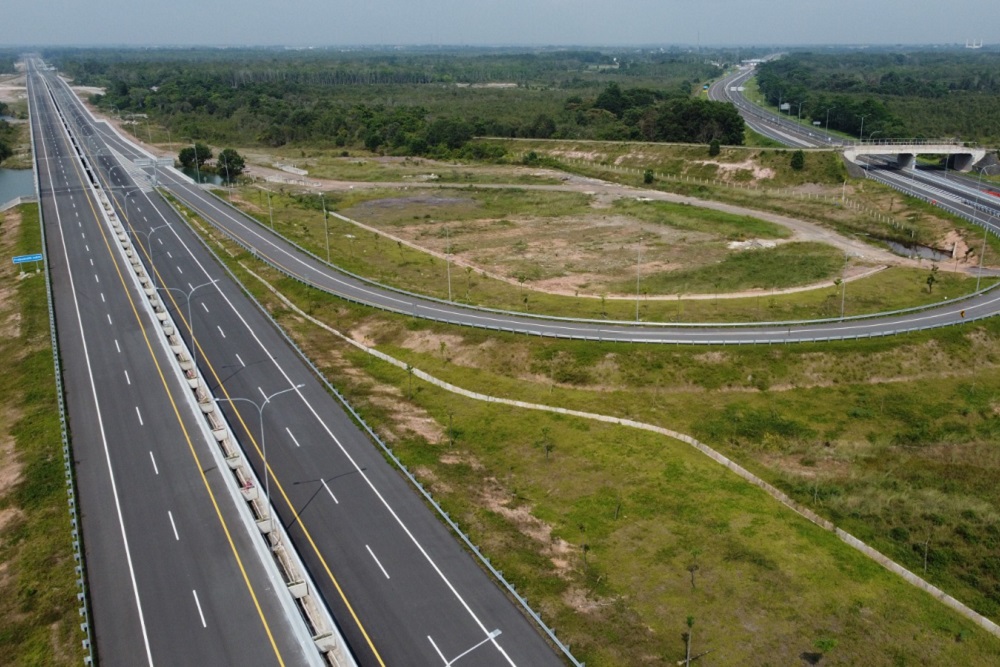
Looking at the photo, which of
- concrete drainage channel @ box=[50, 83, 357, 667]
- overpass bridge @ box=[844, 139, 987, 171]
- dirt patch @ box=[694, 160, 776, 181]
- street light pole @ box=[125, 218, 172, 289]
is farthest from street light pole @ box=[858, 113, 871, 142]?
concrete drainage channel @ box=[50, 83, 357, 667]

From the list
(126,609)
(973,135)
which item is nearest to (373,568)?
(126,609)

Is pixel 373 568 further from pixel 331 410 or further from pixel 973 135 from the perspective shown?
pixel 973 135

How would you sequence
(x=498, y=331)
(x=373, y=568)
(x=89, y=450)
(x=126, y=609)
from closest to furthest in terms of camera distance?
(x=126, y=609) < (x=373, y=568) < (x=89, y=450) < (x=498, y=331)

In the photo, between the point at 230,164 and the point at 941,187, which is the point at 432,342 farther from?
the point at 230,164

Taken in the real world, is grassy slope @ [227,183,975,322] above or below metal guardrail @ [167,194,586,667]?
above

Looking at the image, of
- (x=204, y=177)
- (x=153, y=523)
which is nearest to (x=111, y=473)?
(x=153, y=523)

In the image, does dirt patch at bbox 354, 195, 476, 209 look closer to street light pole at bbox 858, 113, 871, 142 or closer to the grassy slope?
the grassy slope
